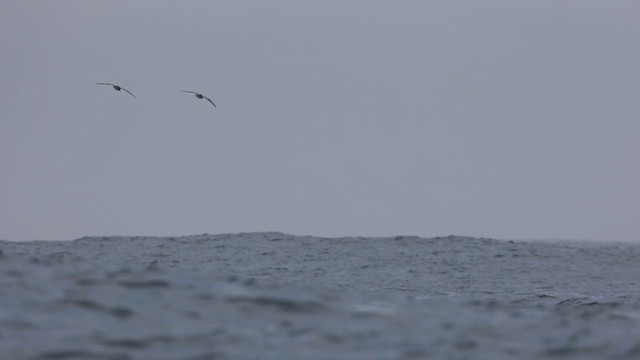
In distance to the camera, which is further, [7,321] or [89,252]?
[89,252]

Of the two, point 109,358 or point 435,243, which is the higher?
point 435,243

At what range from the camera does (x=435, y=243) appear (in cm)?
9425

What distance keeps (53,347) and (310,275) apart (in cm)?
3972

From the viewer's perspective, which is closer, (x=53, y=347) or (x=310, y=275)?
(x=53, y=347)

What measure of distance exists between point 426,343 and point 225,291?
17.4 feet

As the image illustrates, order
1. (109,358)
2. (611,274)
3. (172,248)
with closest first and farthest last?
1. (109,358)
2. (611,274)
3. (172,248)

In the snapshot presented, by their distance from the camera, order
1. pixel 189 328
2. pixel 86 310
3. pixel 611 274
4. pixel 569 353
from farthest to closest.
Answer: pixel 611 274
pixel 86 310
pixel 189 328
pixel 569 353

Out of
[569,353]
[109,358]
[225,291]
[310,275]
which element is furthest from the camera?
[310,275]

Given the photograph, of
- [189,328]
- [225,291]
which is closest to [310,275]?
[225,291]

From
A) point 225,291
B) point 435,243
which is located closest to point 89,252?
point 435,243

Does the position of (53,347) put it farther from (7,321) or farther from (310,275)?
(310,275)

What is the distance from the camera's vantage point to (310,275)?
178 ft

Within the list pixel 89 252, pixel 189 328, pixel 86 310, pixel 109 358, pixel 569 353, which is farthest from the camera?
pixel 89 252

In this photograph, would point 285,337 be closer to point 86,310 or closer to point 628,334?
point 86,310
